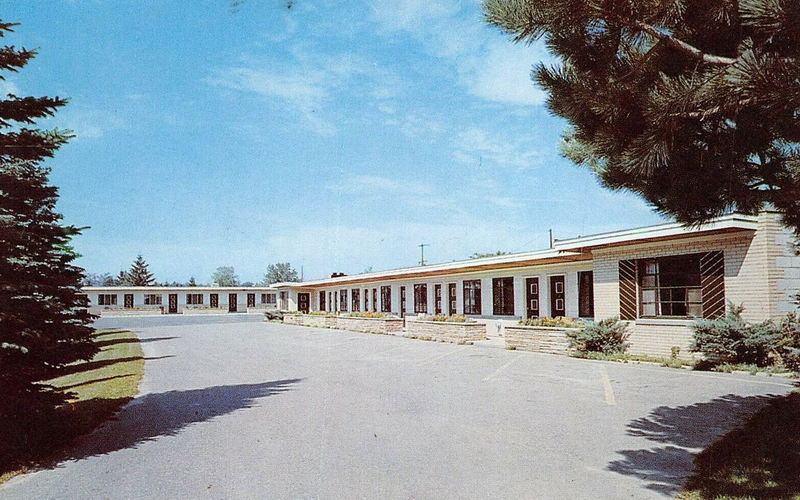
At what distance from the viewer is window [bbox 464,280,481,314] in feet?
81.0

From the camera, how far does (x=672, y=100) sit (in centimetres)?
391

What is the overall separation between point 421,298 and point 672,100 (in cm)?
2552

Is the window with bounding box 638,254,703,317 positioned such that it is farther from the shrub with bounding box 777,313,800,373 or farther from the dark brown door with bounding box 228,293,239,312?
the dark brown door with bounding box 228,293,239,312

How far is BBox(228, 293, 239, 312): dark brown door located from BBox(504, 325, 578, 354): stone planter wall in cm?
5421

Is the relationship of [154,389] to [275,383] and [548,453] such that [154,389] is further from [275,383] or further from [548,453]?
[548,453]

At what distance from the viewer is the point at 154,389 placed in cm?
1095

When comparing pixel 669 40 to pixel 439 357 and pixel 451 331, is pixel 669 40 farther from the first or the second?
pixel 451 331

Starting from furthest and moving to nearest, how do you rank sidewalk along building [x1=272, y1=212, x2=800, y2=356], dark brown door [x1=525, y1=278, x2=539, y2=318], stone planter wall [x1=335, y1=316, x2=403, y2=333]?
stone planter wall [x1=335, y1=316, x2=403, y2=333], dark brown door [x1=525, y1=278, x2=539, y2=318], sidewalk along building [x1=272, y1=212, x2=800, y2=356]

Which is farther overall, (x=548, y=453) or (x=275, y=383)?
(x=275, y=383)

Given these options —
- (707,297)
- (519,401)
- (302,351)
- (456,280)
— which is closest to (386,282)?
(456,280)

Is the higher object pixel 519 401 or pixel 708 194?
pixel 708 194

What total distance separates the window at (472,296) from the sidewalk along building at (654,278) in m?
0.37

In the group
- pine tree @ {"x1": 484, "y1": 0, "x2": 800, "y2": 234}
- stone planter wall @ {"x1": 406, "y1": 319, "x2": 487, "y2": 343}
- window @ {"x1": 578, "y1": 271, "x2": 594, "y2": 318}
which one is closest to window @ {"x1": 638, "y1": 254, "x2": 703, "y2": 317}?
window @ {"x1": 578, "y1": 271, "x2": 594, "y2": 318}

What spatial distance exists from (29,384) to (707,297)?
14261mm
